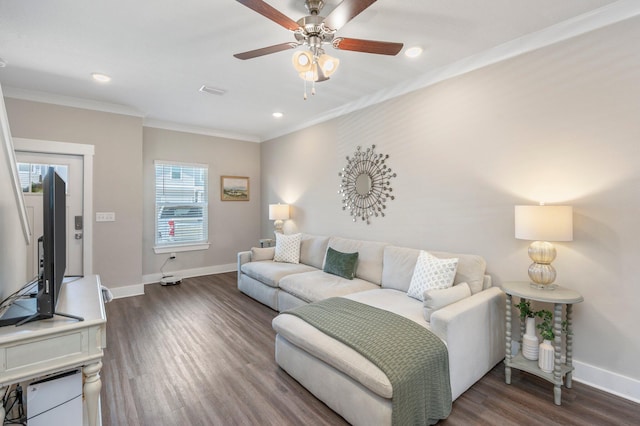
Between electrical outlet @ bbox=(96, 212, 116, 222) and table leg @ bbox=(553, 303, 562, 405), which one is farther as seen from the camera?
electrical outlet @ bbox=(96, 212, 116, 222)

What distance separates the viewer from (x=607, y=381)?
2199 millimetres

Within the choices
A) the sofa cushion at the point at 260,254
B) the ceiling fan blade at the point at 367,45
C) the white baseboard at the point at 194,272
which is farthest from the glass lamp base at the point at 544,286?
the white baseboard at the point at 194,272

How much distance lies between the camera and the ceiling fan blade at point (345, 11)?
155 centimetres

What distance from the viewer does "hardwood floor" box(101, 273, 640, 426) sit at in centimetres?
Result: 193

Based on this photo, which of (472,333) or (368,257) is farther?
(368,257)

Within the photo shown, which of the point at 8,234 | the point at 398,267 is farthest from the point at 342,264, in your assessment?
the point at 8,234

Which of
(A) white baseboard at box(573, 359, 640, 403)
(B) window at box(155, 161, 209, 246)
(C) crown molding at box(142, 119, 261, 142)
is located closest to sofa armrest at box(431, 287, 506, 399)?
(A) white baseboard at box(573, 359, 640, 403)

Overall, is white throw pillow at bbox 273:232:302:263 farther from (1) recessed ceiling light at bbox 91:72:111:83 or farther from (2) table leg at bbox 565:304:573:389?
(2) table leg at bbox 565:304:573:389

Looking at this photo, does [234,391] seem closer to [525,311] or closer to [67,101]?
[525,311]

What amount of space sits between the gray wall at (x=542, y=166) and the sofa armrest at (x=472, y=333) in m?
0.44

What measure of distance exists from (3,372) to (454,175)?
3.43m

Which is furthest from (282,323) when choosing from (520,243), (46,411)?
(520,243)

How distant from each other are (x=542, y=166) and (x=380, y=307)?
1.82m

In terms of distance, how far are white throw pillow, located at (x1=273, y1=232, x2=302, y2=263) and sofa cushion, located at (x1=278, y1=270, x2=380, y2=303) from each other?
802 mm
